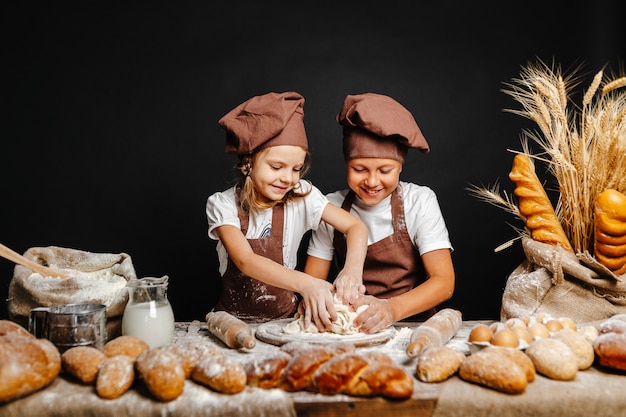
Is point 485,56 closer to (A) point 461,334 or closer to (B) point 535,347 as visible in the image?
(A) point 461,334

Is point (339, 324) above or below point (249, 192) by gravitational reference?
below

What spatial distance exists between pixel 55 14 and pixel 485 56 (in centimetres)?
223

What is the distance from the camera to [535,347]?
1.39 m

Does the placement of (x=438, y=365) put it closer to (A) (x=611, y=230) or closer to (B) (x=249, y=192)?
(A) (x=611, y=230)

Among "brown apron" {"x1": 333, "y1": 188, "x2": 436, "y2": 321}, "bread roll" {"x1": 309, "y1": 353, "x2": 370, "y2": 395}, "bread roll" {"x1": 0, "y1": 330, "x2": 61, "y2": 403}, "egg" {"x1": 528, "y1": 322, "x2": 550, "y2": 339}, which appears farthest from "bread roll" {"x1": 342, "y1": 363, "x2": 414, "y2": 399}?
"brown apron" {"x1": 333, "y1": 188, "x2": 436, "y2": 321}

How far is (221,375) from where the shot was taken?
4.16ft

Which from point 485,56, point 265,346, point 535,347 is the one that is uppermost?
point 485,56

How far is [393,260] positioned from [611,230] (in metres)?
0.90

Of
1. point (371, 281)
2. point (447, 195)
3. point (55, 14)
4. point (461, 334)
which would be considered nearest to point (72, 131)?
point (55, 14)

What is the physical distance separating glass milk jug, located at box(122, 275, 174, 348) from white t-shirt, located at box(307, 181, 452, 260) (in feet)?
3.28

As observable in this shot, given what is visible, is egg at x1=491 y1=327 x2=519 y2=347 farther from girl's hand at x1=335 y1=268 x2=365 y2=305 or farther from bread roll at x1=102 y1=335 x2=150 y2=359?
bread roll at x1=102 y1=335 x2=150 y2=359

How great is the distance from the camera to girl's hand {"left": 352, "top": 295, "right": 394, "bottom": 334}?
176 cm

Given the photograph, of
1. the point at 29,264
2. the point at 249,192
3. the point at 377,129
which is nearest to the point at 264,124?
the point at 249,192

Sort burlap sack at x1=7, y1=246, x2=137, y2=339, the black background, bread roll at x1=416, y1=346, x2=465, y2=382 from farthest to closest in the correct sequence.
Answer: the black background → burlap sack at x1=7, y1=246, x2=137, y2=339 → bread roll at x1=416, y1=346, x2=465, y2=382
